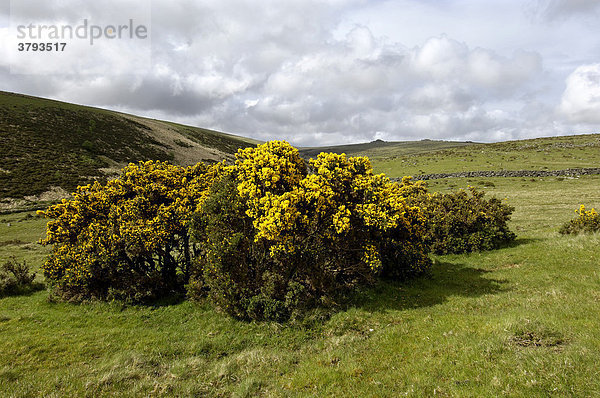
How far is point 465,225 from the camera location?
1105 inches

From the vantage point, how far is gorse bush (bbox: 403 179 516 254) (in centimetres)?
2767

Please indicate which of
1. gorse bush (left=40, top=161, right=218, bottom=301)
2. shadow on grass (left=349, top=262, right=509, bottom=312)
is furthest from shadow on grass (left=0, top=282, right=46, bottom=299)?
shadow on grass (left=349, top=262, right=509, bottom=312)

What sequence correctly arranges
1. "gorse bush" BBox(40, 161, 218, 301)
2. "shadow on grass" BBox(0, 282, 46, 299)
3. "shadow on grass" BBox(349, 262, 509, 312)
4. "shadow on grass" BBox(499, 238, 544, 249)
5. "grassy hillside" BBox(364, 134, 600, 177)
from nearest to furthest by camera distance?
"shadow on grass" BBox(349, 262, 509, 312) → "gorse bush" BBox(40, 161, 218, 301) → "shadow on grass" BBox(0, 282, 46, 299) → "shadow on grass" BBox(499, 238, 544, 249) → "grassy hillside" BBox(364, 134, 600, 177)

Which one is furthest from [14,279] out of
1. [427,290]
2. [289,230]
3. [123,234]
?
[427,290]

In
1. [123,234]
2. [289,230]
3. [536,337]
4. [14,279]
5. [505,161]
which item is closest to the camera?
[536,337]

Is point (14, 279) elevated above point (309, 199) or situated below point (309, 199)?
below

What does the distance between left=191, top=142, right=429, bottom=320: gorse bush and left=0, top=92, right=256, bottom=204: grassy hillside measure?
6740 centimetres

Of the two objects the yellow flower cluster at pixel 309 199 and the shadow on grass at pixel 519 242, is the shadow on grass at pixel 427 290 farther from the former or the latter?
the shadow on grass at pixel 519 242

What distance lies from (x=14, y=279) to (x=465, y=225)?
3884 cm

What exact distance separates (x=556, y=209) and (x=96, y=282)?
56.2 m

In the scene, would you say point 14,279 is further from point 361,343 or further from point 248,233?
point 361,343

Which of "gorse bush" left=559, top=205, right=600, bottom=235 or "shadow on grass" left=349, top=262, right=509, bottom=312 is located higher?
"gorse bush" left=559, top=205, right=600, bottom=235

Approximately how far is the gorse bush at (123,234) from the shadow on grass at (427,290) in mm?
12836

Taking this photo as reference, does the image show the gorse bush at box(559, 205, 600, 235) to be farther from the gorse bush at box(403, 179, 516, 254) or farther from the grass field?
the gorse bush at box(403, 179, 516, 254)
